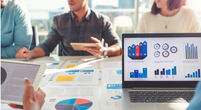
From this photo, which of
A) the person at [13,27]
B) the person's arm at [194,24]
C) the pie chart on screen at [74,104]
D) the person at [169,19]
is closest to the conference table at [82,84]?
the pie chart on screen at [74,104]

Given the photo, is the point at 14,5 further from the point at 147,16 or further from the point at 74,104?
the point at 74,104

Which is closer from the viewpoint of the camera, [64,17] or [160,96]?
[160,96]

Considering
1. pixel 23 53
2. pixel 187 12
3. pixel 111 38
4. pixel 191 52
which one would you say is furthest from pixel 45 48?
pixel 187 12

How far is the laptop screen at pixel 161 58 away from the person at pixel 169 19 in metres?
0.95

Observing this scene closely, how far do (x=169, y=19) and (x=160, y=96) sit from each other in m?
1.20

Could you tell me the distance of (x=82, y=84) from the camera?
1074 millimetres

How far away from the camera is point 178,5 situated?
6.31 ft

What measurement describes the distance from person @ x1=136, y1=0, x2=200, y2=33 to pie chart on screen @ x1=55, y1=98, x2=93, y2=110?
128cm

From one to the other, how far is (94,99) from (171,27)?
131 cm

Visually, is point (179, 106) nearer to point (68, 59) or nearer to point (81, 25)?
point (68, 59)

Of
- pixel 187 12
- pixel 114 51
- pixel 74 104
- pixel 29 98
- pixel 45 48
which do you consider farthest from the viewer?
pixel 187 12

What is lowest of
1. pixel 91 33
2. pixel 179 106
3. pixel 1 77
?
pixel 179 106

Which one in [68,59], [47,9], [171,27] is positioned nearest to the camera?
[68,59]

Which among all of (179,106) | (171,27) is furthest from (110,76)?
(171,27)
